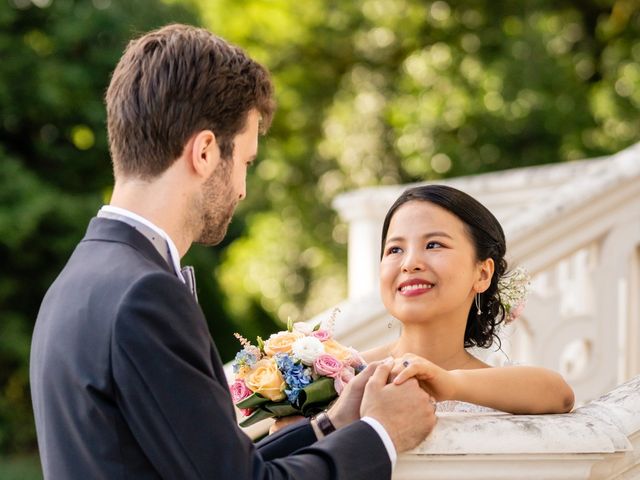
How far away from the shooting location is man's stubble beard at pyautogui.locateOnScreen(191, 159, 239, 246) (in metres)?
2.52

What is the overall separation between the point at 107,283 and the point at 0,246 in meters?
9.73

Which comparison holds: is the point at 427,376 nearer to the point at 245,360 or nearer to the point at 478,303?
the point at 245,360

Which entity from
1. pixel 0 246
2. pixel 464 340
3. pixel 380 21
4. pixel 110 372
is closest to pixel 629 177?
pixel 464 340

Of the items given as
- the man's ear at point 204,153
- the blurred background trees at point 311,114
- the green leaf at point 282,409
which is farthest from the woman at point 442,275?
the blurred background trees at point 311,114

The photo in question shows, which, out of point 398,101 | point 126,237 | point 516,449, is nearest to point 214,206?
point 126,237

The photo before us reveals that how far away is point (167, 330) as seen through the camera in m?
2.24

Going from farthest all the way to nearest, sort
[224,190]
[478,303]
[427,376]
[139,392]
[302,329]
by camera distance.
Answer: [478,303] → [302,329] → [427,376] → [224,190] → [139,392]

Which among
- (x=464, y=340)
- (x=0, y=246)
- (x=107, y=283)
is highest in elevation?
(x=107, y=283)

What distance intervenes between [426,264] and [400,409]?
0.99m

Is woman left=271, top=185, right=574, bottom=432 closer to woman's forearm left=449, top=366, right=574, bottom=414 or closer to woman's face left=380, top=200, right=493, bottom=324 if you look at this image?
woman's face left=380, top=200, right=493, bottom=324

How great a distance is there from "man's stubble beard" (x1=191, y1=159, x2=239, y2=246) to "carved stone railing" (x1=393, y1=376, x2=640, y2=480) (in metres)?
0.68

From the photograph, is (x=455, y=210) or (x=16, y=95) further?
(x=16, y=95)

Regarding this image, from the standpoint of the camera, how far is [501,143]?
1494cm

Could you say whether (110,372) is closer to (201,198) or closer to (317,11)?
(201,198)
